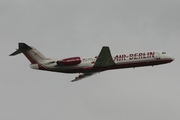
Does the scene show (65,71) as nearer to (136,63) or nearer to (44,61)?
(44,61)

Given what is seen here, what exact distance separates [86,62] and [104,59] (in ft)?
12.5

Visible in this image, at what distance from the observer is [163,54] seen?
270 ft

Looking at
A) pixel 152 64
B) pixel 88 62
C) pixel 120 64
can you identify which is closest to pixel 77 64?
pixel 88 62

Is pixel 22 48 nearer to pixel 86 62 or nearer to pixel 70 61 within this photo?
pixel 70 61

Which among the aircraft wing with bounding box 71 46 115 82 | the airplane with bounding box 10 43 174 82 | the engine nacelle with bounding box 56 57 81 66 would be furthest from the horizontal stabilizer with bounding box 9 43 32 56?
the aircraft wing with bounding box 71 46 115 82

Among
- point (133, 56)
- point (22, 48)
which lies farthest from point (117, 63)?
point (22, 48)

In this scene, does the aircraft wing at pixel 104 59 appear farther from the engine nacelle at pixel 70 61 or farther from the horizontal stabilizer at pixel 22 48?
the horizontal stabilizer at pixel 22 48


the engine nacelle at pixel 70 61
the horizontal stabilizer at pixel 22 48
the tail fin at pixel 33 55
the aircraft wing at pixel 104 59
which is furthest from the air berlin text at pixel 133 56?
the horizontal stabilizer at pixel 22 48

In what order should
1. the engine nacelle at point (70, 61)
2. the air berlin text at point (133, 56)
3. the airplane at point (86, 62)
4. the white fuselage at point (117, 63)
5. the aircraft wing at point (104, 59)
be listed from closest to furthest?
the aircraft wing at point (104, 59) < the engine nacelle at point (70, 61) < the airplane at point (86, 62) < the white fuselage at point (117, 63) < the air berlin text at point (133, 56)

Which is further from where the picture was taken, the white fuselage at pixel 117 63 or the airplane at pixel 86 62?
the white fuselage at pixel 117 63

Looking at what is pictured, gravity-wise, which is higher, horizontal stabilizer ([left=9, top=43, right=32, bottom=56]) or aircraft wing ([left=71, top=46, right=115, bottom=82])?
horizontal stabilizer ([left=9, top=43, right=32, bottom=56])

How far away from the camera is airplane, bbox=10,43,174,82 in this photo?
76125 mm

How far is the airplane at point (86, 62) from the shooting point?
76125 mm

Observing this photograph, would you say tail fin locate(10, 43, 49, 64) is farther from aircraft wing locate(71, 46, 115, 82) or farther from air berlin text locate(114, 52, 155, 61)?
air berlin text locate(114, 52, 155, 61)
